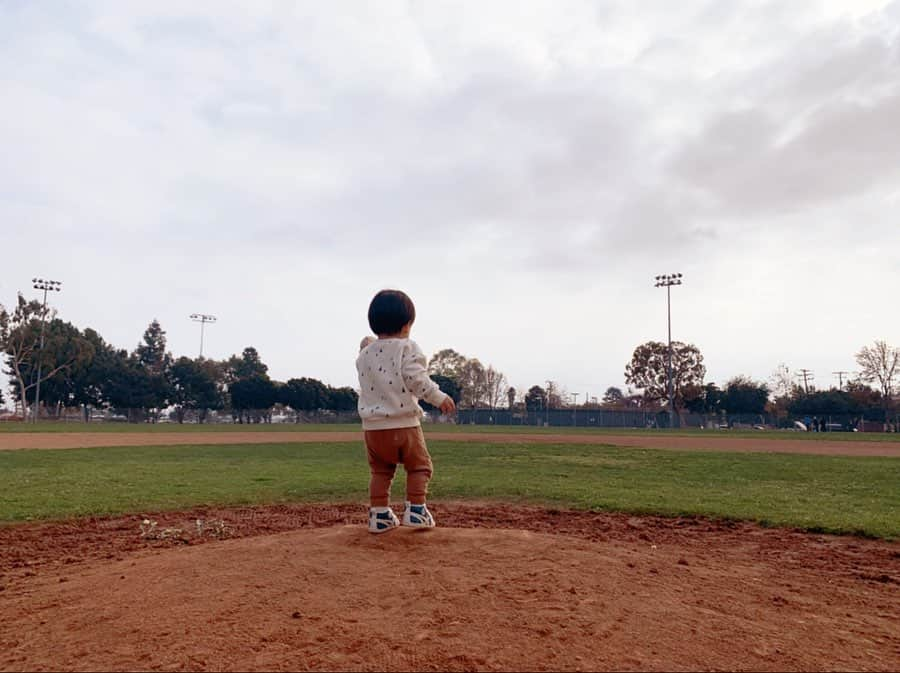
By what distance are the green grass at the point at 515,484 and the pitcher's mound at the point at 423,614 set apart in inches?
175

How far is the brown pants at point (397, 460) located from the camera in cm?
494

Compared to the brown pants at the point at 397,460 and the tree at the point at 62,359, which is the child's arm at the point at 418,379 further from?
the tree at the point at 62,359

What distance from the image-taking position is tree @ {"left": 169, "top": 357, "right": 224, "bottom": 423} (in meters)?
86.9

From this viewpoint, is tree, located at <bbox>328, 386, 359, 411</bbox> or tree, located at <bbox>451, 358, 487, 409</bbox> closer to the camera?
tree, located at <bbox>328, 386, 359, 411</bbox>

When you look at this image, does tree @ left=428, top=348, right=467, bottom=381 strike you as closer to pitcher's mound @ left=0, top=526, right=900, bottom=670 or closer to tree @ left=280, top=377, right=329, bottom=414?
tree @ left=280, top=377, right=329, bottom=414

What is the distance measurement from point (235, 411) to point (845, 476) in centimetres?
8326

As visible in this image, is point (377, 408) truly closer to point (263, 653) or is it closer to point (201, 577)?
point (201, 577)

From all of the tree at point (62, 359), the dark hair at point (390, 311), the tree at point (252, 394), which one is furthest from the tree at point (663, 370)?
the dark hair at point (390, 311)

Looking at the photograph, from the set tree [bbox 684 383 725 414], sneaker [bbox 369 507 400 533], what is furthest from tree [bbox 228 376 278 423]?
sneaker [bbox 369 507 400 533]

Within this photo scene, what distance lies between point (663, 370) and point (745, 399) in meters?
11.1

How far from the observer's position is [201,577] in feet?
12.8

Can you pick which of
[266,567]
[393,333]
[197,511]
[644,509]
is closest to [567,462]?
[644,509]

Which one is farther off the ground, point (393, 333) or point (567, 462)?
point (393, 333)

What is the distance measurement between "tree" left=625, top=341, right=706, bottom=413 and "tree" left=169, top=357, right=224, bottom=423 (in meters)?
58.4
